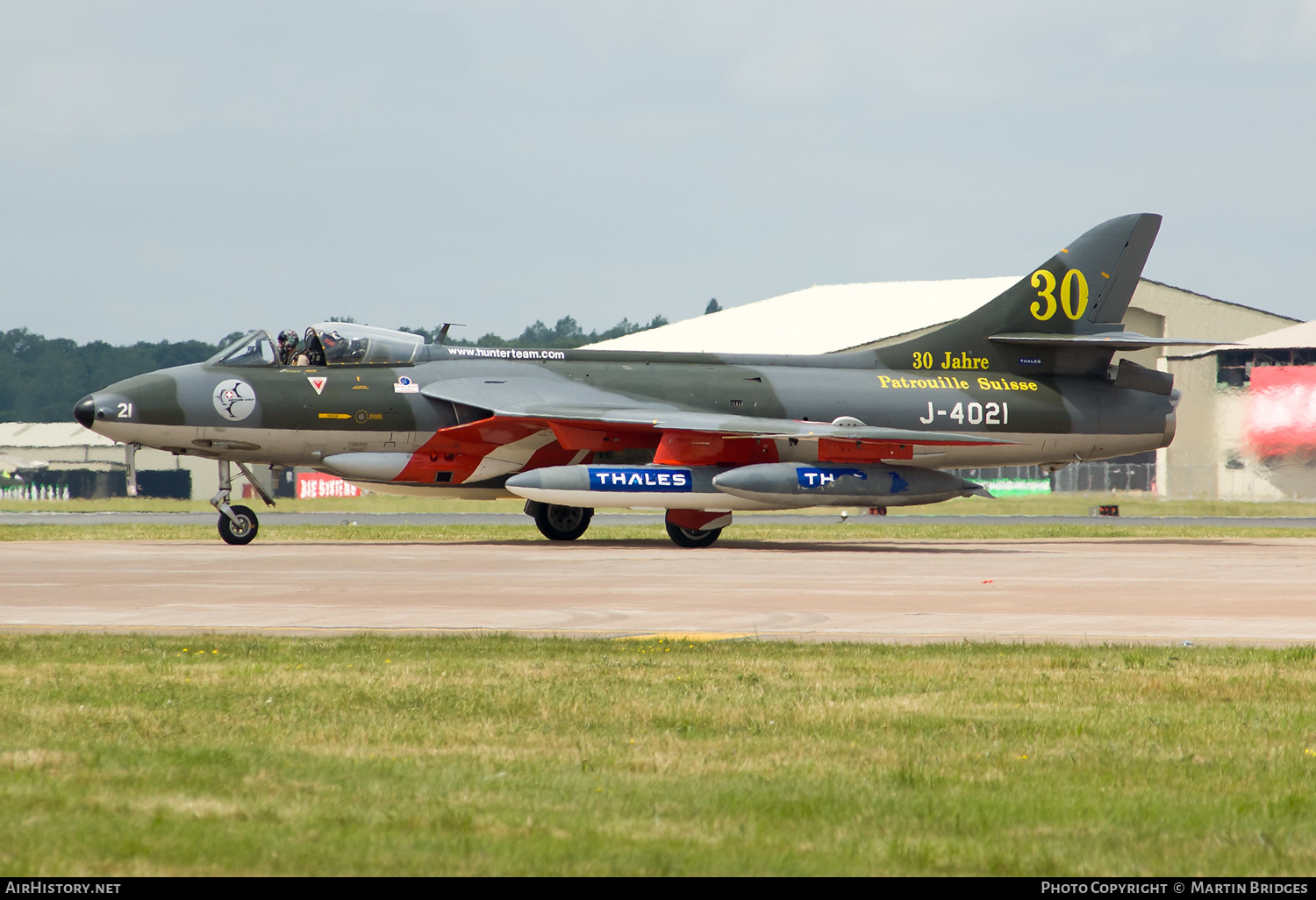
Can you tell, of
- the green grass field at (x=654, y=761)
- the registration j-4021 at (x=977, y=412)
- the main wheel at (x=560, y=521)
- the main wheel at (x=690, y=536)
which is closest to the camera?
the green grass field at (x=654, y=761)

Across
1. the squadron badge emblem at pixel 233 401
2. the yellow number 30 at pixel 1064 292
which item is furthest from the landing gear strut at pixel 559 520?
the yellow number 30 at pixel 1064 292

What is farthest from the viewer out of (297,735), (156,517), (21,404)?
(21,404)

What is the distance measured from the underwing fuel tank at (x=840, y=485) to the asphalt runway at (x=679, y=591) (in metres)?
0.92

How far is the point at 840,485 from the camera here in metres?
24.5

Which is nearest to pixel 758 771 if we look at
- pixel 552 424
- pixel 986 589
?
pixel 986 589

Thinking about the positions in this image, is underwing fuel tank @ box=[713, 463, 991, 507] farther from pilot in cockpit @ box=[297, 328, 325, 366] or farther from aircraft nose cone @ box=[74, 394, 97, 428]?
aircraft nose cone @ box=[74, 394, 97, 428]

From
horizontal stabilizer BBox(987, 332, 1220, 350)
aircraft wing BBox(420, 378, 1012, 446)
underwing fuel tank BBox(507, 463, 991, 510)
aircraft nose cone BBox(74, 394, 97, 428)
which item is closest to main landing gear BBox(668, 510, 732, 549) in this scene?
underwing fuel tank BBox(507, 463, 991, 510)

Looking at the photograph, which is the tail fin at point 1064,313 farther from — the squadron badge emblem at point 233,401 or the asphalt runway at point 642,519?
the squadron badge emblem at point 233,401

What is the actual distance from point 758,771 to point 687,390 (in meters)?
20.3

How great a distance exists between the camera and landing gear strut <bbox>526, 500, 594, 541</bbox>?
26.7 meters

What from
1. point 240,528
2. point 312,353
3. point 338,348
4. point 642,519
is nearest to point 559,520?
point 338,348

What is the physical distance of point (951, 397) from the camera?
27750 millimetres

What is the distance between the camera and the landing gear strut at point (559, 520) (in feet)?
87.5

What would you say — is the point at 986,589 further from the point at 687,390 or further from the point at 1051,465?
the point at 1051,465
